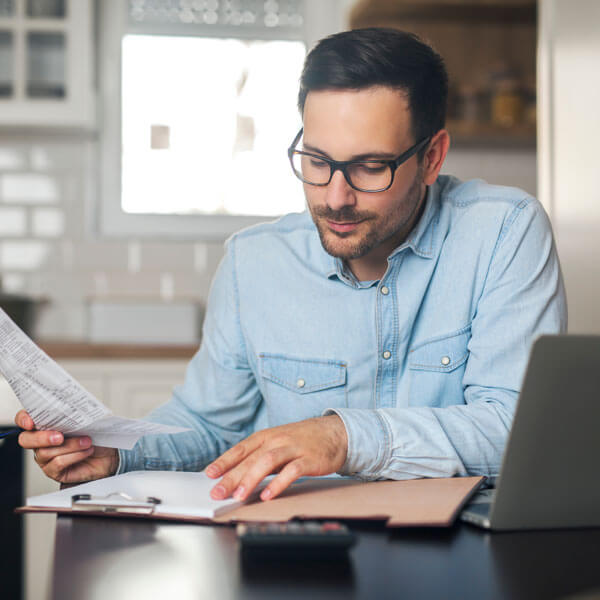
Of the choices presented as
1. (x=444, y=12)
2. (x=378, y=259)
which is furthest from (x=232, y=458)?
(x=444, y=12)

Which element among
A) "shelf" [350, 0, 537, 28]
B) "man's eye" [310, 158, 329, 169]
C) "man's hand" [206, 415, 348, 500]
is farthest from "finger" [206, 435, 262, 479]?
"shelf" [350, 0, 537, 28]

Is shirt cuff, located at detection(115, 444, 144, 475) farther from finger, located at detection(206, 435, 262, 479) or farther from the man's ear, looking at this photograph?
the man's ear

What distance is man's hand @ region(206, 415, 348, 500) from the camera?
84 cm

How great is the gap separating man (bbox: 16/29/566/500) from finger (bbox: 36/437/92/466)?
0.14ft

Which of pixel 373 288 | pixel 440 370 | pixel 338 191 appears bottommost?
pixel 440 370

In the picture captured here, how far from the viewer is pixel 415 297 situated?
130 cm

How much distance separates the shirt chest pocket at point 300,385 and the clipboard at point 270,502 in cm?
39

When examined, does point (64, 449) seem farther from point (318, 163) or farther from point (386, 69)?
point (386, 69)

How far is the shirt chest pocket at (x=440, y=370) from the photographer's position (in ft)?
4.15

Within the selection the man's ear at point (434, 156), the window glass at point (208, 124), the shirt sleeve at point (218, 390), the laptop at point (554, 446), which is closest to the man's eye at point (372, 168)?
the man's ear at point (434, 156)

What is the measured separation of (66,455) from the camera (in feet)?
3.30

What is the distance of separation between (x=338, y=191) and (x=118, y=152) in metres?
2.32

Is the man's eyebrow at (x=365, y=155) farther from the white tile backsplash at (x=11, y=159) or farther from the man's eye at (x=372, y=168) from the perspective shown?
the white tile backsplash at (x=11, y=159)

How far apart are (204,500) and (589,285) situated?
3.84 feet
